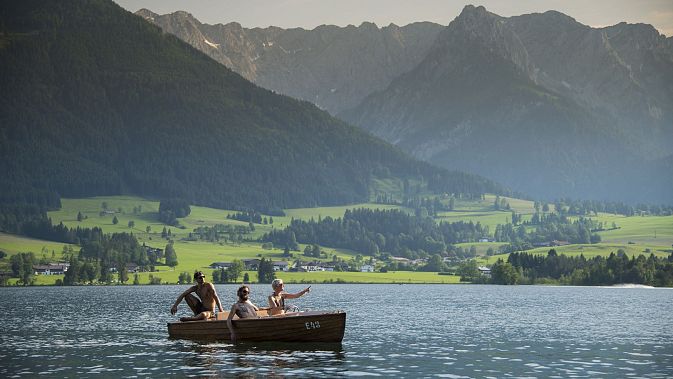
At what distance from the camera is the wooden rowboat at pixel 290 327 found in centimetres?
7619

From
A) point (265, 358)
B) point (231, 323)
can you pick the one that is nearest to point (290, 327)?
point (231, 323)

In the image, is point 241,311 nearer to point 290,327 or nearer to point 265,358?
point 290,327

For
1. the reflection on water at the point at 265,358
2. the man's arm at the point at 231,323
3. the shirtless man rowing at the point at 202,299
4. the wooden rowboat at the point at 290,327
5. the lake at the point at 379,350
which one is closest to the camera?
the reflection on water at the point at 265,358

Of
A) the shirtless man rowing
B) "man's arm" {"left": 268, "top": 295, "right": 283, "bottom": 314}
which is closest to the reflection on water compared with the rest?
the shirtless man rowing

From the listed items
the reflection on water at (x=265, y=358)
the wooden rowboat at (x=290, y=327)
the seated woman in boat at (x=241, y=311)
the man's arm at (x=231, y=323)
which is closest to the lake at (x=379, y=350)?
the reflection on water at (x=265, y=358)

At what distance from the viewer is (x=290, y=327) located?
76812mm

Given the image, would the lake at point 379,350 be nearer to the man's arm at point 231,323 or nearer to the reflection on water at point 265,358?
the reflection on water at point 265,358

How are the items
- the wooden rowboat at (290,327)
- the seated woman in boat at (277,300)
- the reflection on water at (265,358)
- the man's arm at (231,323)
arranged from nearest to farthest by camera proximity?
1. the reflection on water at (265,358)
2. the wooden rowboat at (290,327)
3. the seated woman in boat at (277,300)
4. the man's arm at (231,323)

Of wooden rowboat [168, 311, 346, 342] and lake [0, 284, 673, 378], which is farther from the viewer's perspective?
wooden rowboat [168, 311, 346, 342]

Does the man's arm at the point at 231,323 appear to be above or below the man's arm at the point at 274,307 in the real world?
below

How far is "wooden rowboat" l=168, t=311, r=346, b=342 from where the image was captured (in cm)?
7619

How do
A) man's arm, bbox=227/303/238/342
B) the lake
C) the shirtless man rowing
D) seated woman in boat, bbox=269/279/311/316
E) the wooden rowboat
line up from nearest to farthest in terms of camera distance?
the lake → the wooden rowboat → seated woman in boat, bbox=269/279/311/316 → man's arm, bbox=227/303/238/342 → the shirtless man rowing

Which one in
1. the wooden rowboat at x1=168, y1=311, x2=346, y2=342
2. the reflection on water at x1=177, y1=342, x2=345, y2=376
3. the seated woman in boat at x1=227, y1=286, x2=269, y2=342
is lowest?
the reflection on water at x1=177, y1=342, x2=345, y2=376

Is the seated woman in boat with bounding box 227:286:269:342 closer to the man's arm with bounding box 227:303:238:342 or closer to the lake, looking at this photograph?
the man's arm with bounding box 227:303:238:342
